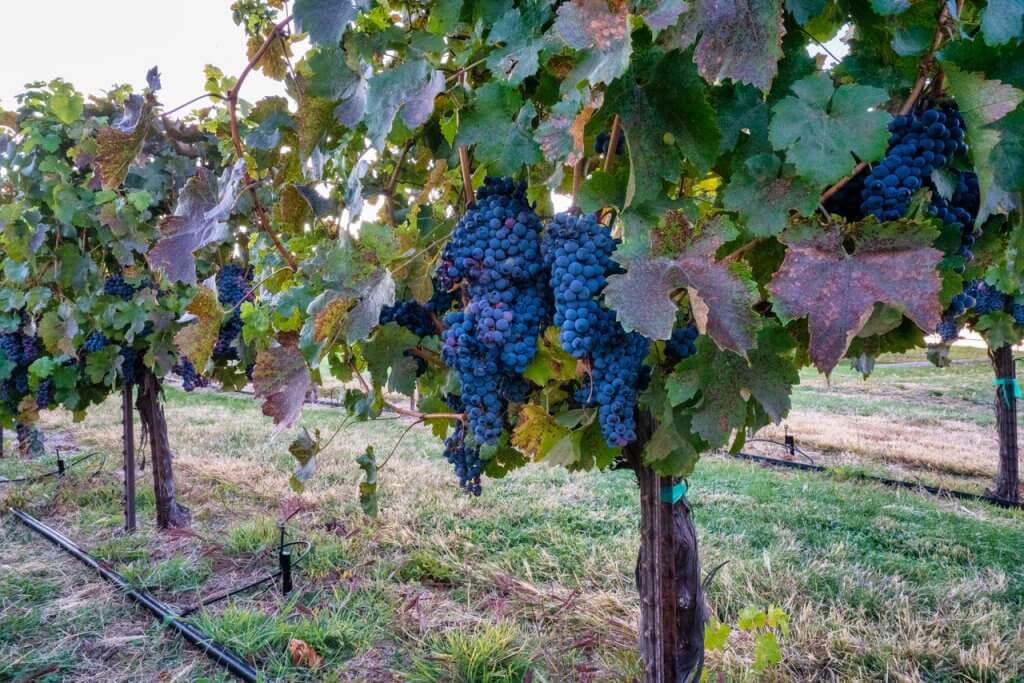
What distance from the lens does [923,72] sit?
82 centimetres

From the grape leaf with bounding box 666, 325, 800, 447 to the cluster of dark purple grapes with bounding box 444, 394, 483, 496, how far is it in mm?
568

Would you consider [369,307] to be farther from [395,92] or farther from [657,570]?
[657,570]

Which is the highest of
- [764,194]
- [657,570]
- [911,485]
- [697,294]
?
[764,194]

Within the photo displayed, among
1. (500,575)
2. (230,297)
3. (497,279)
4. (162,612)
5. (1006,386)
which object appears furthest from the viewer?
(1006,386)

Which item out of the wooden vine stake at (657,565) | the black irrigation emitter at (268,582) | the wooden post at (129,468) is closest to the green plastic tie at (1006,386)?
the wooden vine stake at (657,565)

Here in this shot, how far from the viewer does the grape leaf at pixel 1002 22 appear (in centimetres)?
69

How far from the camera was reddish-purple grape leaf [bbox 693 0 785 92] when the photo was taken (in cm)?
68

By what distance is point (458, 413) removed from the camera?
1.39m

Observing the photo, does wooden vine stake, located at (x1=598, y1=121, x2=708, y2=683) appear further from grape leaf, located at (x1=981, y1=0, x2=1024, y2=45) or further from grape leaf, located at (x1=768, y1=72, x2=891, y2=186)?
grape leaf, located at (x1=981, y1=0, x2=1024, y2=45)

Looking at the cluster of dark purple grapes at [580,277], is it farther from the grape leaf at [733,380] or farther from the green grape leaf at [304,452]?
the green grape leaf at [304,452]

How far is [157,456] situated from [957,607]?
4.95 metres

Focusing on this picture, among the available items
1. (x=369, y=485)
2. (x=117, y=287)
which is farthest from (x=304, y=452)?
(x=117, y=287)

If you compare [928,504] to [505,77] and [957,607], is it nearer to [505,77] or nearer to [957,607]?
[957,607]

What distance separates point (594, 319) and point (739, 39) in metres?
0.38
